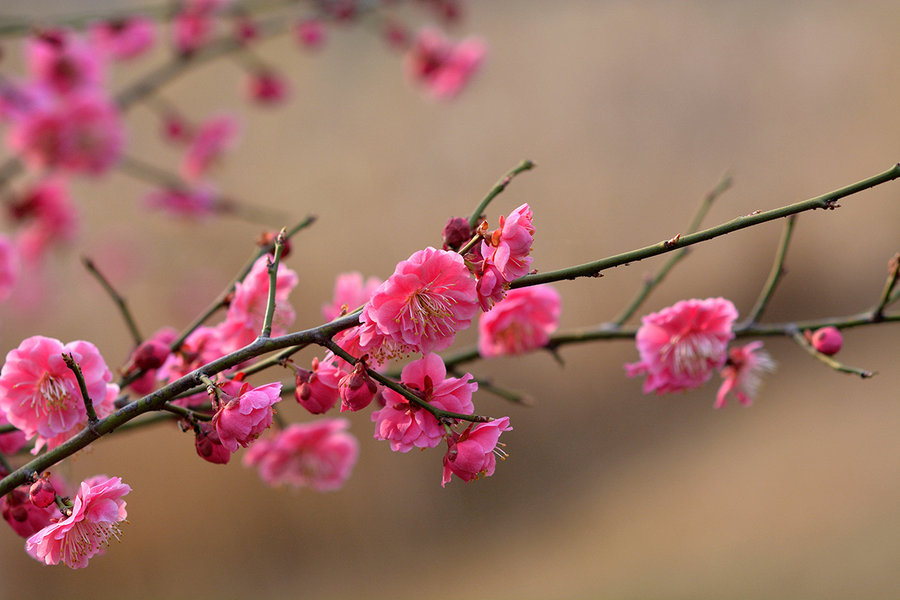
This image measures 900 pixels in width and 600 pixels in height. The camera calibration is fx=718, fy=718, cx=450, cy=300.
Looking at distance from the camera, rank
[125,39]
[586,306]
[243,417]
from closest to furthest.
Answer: [243,417] → [125,39] → [586,306]

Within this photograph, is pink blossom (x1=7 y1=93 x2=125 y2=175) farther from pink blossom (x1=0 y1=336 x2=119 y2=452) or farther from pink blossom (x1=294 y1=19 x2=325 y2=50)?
pink blossom (x1=0 y1=336 x2=119 y2=452)

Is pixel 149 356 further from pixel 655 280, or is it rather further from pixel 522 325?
pixel 655 280

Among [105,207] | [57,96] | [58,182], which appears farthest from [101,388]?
[105,207]

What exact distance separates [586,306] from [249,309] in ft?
7.60

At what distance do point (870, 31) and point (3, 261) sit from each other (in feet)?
9.95

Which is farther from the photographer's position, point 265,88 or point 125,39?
point 265,88

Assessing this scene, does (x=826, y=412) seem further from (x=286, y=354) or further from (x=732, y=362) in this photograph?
(x=286, y=354)

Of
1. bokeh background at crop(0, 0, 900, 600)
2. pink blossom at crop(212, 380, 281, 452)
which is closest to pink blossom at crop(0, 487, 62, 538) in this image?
pink blossom at crop(212, 380, 281, 452)

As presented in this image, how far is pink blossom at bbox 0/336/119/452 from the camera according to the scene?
503 mm

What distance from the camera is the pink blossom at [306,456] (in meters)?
0.83

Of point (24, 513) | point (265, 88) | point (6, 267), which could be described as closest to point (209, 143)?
point (265, 88)

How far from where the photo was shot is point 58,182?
1740mm

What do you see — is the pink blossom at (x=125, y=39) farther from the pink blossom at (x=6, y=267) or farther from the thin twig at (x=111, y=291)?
the thin twig at (x=111, y=291)

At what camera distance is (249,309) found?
623mm
